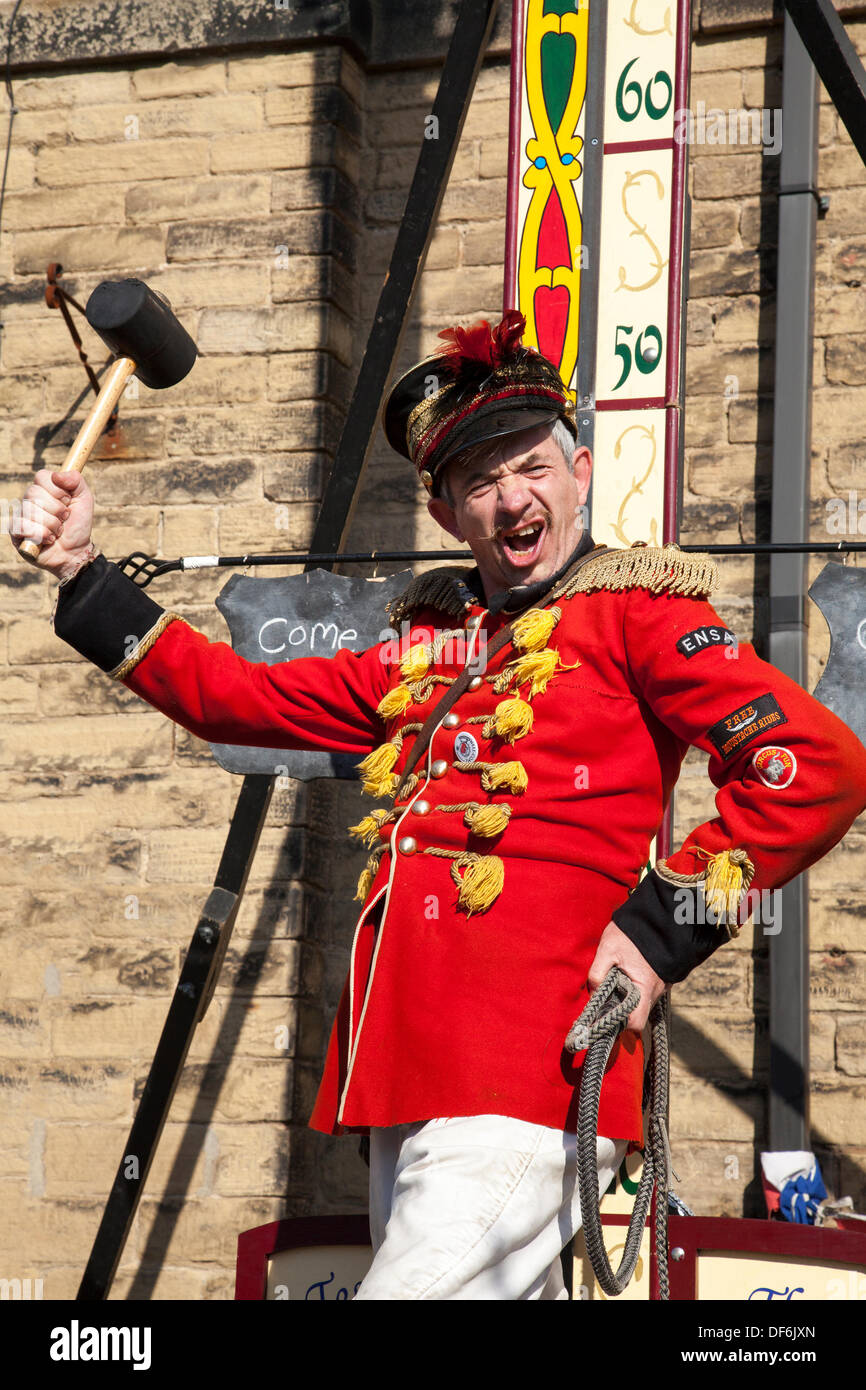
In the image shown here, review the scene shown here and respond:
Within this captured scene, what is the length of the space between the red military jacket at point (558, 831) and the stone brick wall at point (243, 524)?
201cm

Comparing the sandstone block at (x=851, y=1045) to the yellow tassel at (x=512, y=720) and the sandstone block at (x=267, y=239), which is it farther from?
the sandstone block at (x=267, y=239)

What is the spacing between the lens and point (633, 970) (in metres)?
2.13

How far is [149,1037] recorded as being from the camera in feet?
14.7

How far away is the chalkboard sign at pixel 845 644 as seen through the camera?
3.19 m

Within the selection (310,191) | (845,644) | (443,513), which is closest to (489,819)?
(443,513)

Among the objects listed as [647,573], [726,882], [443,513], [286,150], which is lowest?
[726,882]

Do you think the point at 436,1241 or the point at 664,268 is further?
the point at 664,268

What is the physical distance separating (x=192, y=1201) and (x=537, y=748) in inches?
102

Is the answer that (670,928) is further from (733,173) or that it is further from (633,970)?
(733,173)

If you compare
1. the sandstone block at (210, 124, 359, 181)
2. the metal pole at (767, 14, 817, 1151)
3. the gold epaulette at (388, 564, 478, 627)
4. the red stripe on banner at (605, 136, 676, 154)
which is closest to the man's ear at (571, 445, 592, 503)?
the gold epaulette at (388, 564, 478, 627)

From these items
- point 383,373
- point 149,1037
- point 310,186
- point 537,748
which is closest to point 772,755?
point 537,748

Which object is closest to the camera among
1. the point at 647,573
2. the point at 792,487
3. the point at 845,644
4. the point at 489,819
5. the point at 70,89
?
the point at 489,819

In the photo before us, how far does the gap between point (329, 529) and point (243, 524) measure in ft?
3.82
